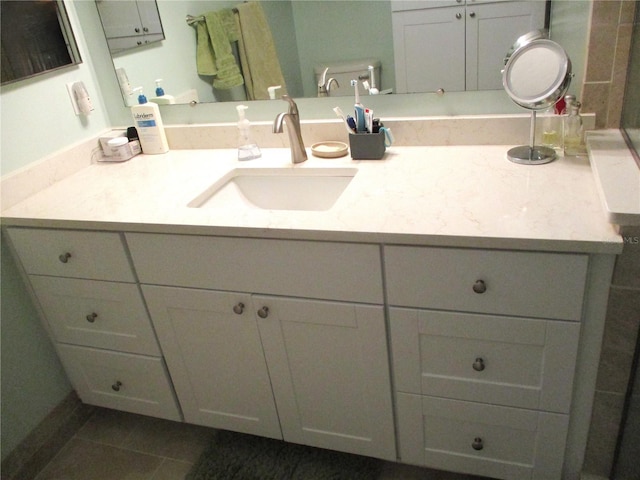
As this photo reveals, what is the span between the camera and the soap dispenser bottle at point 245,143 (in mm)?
1644

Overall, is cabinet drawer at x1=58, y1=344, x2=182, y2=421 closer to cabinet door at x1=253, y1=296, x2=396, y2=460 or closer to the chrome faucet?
cabinet door at x1=253, y1=296, x2=396, y2=460

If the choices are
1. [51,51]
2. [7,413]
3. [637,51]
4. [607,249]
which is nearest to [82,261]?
[7,413]

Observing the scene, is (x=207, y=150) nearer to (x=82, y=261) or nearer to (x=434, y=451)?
(x=82, y=261)

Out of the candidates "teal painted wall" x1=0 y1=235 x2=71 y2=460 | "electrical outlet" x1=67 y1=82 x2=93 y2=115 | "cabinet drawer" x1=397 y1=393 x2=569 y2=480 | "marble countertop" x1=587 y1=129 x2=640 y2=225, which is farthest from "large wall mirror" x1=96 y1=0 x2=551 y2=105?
"teal painted wall" x1=0 y1=235 x2=71 y2=460

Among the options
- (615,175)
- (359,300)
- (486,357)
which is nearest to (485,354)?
(486,357)

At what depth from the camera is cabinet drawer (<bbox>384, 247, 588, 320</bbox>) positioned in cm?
106

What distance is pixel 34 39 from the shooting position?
1574 mm

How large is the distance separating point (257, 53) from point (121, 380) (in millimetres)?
1108

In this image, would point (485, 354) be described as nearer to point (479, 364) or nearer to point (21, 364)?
point (479, 364)

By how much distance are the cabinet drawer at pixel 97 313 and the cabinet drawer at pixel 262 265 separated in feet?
0.42

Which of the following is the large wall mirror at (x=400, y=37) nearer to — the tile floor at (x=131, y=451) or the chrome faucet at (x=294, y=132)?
the chrome faucet at (x=294, y=132)

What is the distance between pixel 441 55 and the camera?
1.47m

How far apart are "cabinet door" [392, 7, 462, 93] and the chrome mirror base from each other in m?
0.26

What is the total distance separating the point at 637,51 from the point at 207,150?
1.27 m
